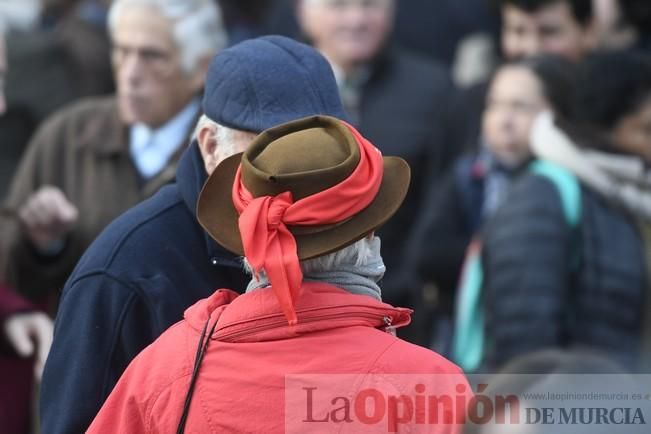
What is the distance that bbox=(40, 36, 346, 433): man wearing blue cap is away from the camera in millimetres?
2977

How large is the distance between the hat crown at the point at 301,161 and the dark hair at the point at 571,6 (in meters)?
4.01

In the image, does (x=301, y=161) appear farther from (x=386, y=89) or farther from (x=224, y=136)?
(x=386, y=89)

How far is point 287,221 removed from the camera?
251 centimetres

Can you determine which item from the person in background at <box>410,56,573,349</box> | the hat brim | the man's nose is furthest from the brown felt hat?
the person in background at <box>410,56,573,349</box>

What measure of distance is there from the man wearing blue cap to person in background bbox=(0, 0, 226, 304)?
4.93 feet

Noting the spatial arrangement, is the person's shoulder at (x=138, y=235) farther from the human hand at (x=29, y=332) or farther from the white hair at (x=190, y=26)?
the white hair at (x=190, y=26)

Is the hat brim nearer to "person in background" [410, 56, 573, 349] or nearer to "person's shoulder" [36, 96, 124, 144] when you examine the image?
"person's shoulder" [36, 96, 124, 144]

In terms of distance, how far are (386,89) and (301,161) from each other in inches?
154

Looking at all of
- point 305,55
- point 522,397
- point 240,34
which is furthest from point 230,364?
point 240,34

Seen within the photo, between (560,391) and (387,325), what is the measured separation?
14.3 inches

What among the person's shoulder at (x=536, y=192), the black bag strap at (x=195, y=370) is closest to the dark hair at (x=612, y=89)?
the person's shoulder at (x=536, y=192)

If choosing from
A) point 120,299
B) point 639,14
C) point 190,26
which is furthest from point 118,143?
point 639,14

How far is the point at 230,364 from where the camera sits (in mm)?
2537

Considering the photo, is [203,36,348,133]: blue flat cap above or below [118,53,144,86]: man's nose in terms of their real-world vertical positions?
above
